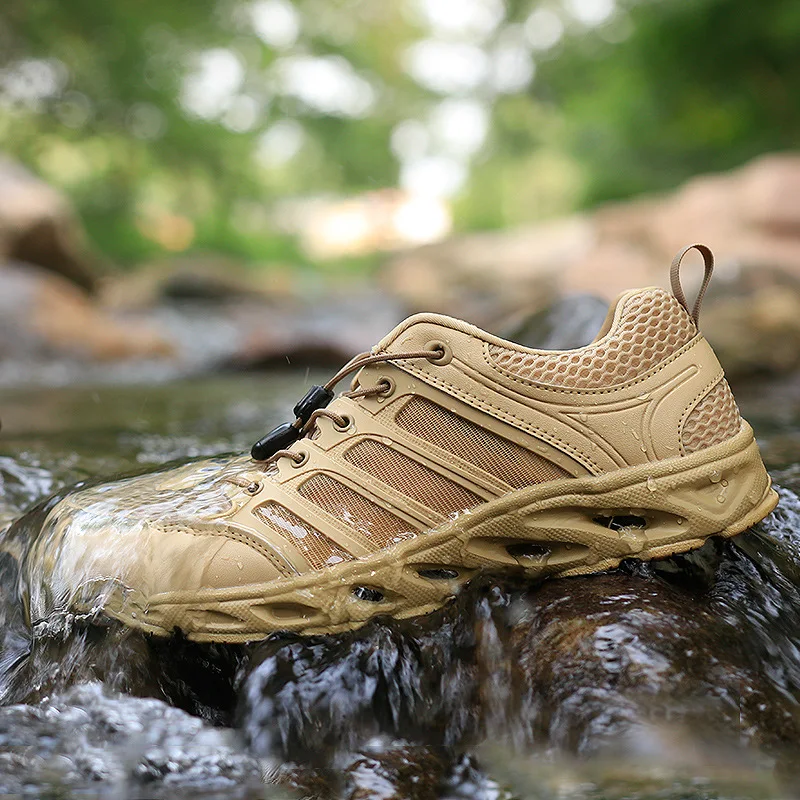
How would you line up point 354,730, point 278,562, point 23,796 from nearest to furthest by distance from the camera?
point 23,796 < point 354,730 < point 278,562

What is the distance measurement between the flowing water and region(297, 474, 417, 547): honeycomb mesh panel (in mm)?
160

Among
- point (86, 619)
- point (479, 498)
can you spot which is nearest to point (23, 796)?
point (86, 619)

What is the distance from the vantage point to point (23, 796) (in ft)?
3.84

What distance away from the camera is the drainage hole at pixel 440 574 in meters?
1.60

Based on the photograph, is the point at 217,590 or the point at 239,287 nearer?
the point at 217,590

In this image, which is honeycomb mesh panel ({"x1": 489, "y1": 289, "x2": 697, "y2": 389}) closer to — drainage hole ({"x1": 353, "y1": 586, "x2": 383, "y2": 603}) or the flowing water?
the flowing water

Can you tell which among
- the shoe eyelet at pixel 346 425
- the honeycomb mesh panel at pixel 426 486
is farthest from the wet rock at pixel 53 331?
the honeycomb mesh panel at pixel 426 486

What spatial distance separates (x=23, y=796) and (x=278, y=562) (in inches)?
20.9

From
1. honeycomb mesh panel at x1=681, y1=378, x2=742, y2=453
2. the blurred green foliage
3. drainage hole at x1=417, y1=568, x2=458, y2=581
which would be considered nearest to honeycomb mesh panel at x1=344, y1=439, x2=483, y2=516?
drainage hole at x1=417, y1=568, x2=458, y2=581

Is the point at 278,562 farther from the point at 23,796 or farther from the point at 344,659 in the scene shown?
the point at 23,796

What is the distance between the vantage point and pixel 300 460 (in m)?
1.64

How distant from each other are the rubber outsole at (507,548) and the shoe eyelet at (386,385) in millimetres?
269

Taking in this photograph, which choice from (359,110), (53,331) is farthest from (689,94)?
(359,110)

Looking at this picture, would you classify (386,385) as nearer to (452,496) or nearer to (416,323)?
(416,323)
